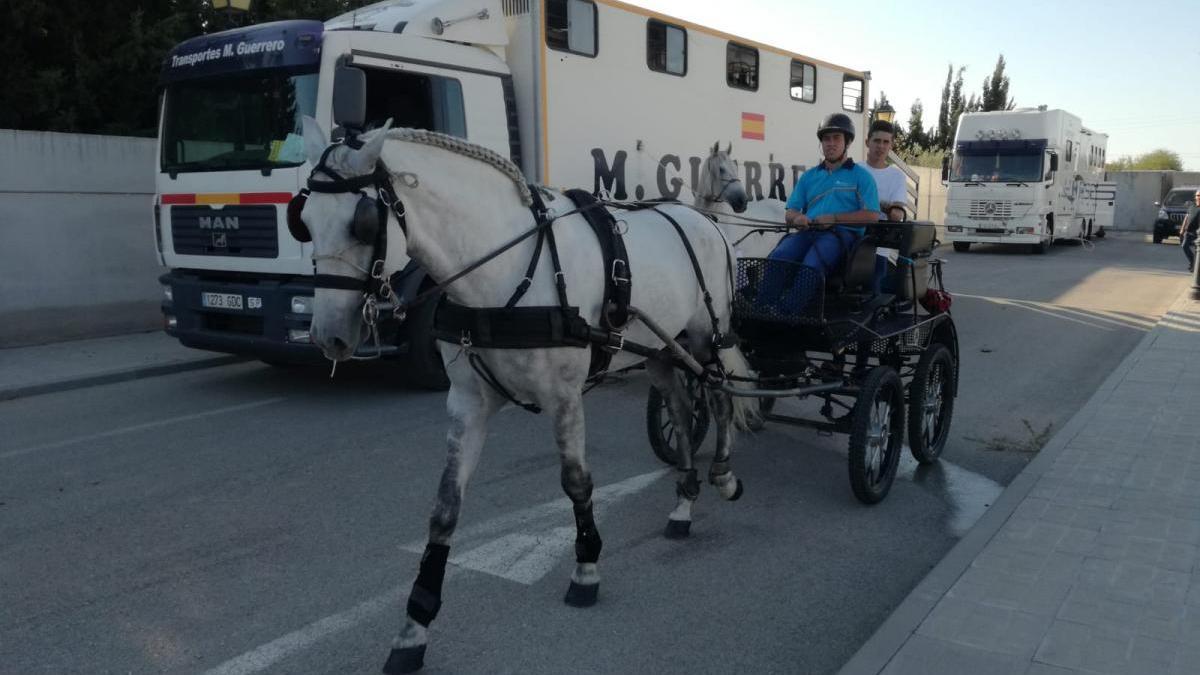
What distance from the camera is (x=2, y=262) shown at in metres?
10.8

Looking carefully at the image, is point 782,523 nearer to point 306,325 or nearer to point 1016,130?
point 306,325

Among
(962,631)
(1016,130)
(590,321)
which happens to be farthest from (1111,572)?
(1016,130)

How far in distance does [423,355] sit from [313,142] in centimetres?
528

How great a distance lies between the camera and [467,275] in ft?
11.8

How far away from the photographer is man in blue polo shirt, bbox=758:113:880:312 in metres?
5.97

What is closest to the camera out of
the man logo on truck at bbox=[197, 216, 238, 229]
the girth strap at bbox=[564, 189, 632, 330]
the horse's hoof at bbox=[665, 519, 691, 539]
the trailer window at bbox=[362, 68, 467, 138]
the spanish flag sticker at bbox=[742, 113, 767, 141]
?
the girth strap at bbox=[564, 189, 632, 330]

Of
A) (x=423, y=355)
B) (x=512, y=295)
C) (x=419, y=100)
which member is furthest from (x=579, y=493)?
(x=419, y=100)

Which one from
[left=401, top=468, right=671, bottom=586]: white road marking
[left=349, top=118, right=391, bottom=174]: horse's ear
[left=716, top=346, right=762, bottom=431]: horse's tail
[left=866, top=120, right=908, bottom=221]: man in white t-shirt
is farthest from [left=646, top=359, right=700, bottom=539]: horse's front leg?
[left=866, top=120, right=908, bottom=221]: man in white t-shirt

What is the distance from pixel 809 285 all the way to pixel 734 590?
6.61 feet

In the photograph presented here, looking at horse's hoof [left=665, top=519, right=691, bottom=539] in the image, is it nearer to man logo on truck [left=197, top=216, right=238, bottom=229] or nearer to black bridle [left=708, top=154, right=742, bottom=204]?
black bridle [left=708, top=154, right=742, bottom=204]

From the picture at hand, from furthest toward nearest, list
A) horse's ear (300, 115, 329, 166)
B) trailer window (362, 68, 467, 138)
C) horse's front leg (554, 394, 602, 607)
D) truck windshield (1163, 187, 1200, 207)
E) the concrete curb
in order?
truck windshield (1163, 187, 1200, 207) → the concrete curb → trailer window (362, 68, 467, 138) → horse's front leg (554, 394, 602, 607) → horse's ear (300, 115, 329, 166)

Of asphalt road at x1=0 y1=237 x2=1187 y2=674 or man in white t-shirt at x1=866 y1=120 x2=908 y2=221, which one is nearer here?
asphalt road at x1=0 y1=237 x2=1187 y2=674

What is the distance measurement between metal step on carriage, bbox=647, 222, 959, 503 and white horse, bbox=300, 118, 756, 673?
1305 millimetres

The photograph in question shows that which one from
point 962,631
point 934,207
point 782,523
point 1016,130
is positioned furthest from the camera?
point 934,207
